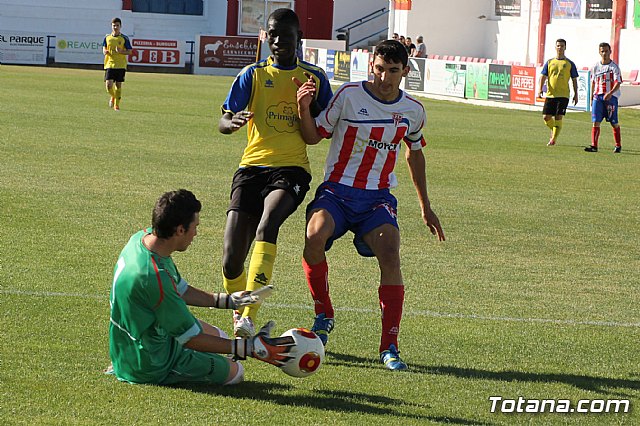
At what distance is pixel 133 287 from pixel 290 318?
233cm

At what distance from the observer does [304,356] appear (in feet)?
19.5

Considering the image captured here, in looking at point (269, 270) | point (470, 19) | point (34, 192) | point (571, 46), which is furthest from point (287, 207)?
point (470, 19)

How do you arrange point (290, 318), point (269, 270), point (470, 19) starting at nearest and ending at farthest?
point (269, 270)
point (290, 318)
point (470, 19)

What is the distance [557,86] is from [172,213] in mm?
18641

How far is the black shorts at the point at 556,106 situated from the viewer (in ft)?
74.8

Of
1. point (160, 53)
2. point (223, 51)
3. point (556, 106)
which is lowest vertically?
point (556, 106)

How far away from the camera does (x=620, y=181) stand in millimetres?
17250

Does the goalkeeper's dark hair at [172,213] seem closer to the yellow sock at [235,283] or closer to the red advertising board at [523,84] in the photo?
the yellow sock at [235,283]

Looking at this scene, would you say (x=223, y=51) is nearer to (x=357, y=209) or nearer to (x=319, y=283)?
(x=319, y=283)

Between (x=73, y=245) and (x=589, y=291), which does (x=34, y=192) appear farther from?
(x=589, y=291)

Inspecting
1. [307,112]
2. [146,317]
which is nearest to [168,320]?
[146,317]

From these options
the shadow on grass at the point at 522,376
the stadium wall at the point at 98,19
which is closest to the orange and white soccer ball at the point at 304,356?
the shadow on grass at the point at 522,376

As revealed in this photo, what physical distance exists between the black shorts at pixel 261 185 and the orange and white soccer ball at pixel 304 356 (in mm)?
1269

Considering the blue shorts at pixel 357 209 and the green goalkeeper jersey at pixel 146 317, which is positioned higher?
the blue shorts at pixel 357 209
